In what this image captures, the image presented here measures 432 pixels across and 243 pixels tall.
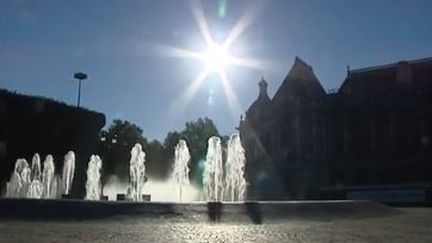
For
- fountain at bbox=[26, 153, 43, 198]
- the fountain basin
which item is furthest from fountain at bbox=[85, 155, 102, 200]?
the fountain basin

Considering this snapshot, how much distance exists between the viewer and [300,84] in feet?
264

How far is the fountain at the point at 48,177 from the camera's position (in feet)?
141

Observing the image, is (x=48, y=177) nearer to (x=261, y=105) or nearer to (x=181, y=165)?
(x=181, y=165)

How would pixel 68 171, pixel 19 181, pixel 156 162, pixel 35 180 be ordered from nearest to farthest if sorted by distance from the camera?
pixel 19 181 < pixel 35 180 < pixel 68 171 < pixel 156 162

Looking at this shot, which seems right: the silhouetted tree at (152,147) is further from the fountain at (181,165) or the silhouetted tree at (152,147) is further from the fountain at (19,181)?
the fountain at (19,181)

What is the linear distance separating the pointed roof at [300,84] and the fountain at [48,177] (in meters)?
37.3

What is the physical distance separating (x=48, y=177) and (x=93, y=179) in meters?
7.54

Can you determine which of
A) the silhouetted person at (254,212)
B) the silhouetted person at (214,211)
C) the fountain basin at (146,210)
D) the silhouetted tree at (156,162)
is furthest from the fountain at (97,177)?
the silhouetted tree at (156,162)

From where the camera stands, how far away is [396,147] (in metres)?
71.1

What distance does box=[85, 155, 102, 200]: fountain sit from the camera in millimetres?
50409

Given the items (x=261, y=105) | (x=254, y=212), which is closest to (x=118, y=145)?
(x=261, y=105)

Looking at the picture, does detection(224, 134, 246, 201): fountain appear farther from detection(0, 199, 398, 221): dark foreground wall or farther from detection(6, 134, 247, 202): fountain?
detection(0, 199, 398, 221): dark foreground wall

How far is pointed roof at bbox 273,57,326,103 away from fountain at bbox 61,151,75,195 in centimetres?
3432

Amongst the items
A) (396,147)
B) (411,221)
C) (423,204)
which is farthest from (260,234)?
(396,147)
